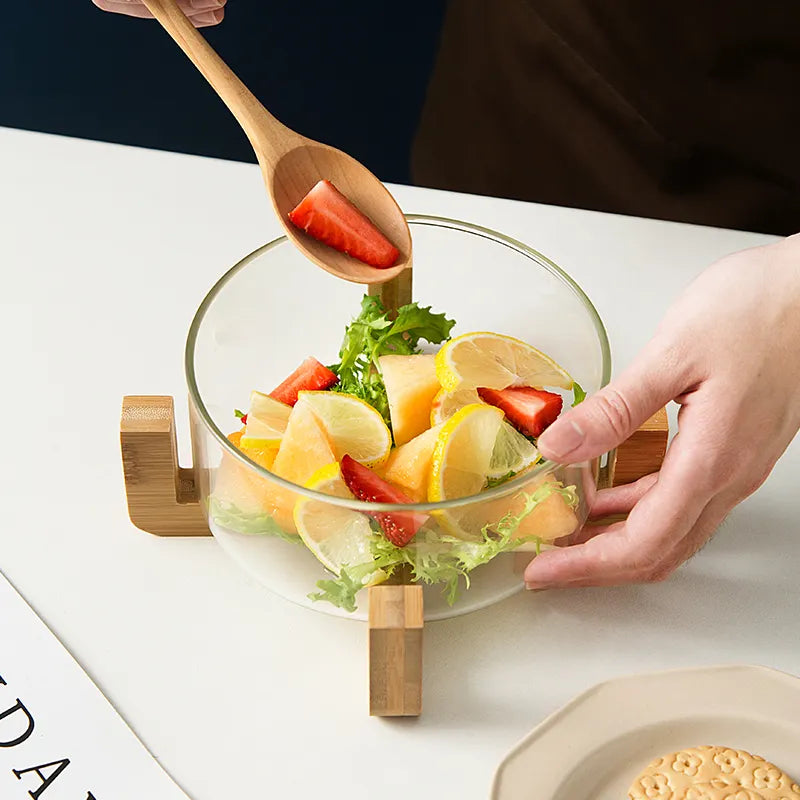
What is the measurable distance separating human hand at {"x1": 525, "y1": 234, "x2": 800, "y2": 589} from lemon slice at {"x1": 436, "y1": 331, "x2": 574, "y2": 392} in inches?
5.5

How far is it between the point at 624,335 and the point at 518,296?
17 cm

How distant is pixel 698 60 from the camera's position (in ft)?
4.81

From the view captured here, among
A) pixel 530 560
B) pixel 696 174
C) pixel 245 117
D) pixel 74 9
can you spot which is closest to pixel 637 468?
pixel 530 560

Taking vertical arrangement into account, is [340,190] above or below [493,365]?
above

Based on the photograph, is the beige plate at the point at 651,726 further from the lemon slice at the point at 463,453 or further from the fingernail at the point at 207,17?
the fingernail at the point at 207,17

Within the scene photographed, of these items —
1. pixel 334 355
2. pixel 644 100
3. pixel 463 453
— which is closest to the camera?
pixel 463 453

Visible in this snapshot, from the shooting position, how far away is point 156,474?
1.04 meters

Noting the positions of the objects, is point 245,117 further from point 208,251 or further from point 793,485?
point 793,485

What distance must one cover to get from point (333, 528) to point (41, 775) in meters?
0.29

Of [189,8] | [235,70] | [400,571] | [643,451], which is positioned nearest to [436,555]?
[400,571]

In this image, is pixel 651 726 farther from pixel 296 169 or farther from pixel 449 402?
pixel 296 169

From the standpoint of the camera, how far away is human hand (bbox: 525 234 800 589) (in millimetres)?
957

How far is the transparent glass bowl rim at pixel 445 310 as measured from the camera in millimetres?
865

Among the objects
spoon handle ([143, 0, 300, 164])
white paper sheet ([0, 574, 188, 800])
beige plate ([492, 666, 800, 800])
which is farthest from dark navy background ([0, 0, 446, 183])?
beige plate ([492, 666, 800, 800])
